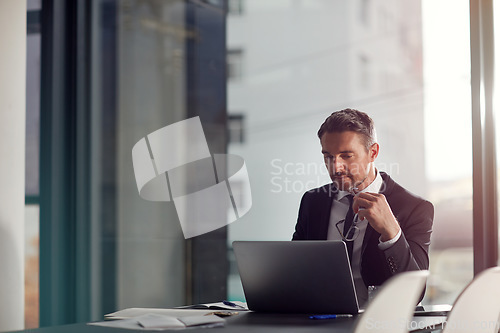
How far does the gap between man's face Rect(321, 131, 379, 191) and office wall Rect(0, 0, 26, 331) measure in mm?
1758

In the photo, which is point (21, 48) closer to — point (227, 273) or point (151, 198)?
point (151, 198)

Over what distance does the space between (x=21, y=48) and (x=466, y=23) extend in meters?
2.48

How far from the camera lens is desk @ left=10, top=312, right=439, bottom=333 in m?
2.18

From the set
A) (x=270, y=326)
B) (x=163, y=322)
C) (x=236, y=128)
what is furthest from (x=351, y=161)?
(x=163, y=322)

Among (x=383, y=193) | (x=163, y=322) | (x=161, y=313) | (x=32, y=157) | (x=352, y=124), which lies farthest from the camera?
(x=32, y=157)

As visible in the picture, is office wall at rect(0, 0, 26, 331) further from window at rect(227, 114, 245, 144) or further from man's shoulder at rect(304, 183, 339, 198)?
man's shoulder at rect(304, 183, 339, 198)

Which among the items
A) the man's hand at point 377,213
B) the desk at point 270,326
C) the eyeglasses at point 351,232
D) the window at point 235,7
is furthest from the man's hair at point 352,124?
the desk at point 270,326

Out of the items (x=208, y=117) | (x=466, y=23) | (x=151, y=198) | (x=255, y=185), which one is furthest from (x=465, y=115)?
(x=151, y=198)

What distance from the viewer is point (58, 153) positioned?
4.48 meters

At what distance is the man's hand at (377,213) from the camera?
3.47 m

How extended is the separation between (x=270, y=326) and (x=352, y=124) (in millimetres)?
1803

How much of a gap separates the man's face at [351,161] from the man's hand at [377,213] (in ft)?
0.25

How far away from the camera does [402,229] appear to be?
3520 mm

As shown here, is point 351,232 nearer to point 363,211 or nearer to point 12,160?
point 363,211
